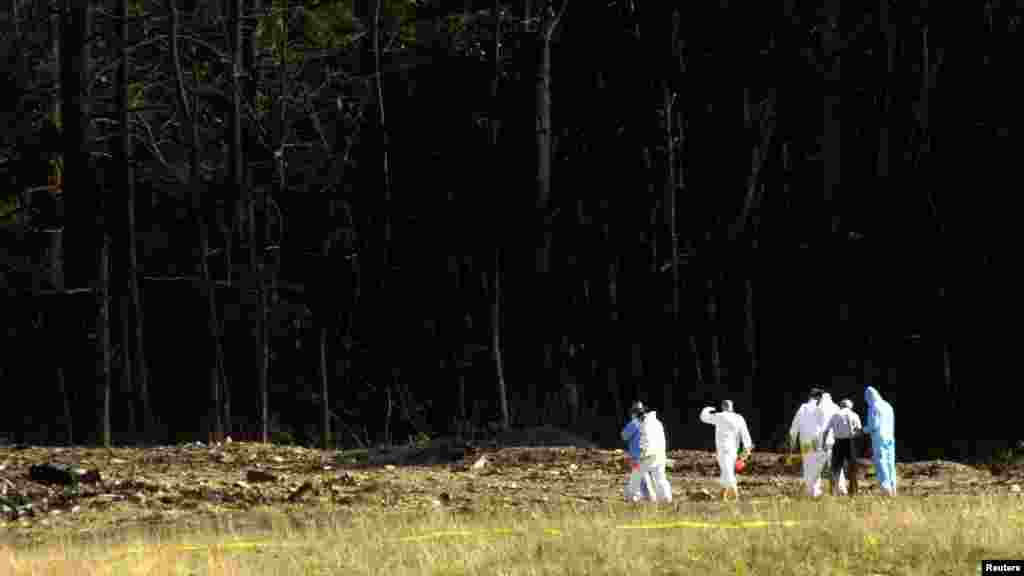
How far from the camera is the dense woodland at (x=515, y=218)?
48969mm

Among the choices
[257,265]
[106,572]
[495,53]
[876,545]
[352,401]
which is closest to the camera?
[106,572]

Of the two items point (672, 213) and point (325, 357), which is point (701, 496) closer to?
point (672, 213)

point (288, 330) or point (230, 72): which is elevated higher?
point (230, 72)

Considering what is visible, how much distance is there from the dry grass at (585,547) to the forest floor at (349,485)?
3.10 ft

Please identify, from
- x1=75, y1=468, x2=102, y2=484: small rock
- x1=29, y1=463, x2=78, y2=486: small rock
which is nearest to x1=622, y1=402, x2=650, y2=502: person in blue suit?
x1=75, y1=468, x2=102, y2=484: small rock

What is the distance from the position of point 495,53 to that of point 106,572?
2973 cm

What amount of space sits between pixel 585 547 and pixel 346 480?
402 inches

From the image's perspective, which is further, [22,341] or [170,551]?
[22,341]

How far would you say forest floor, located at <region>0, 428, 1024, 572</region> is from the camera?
28.2m

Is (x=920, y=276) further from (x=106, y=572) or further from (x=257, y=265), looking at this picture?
(x=106, y=572)

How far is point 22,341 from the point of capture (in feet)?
179

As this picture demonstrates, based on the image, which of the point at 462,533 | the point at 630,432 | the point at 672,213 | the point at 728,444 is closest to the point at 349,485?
the point at 630,432

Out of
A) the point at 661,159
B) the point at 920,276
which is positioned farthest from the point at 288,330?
the point at 920,276

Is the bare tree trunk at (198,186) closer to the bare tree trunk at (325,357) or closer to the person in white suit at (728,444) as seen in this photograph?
the bare tree trunk at (325,357)
